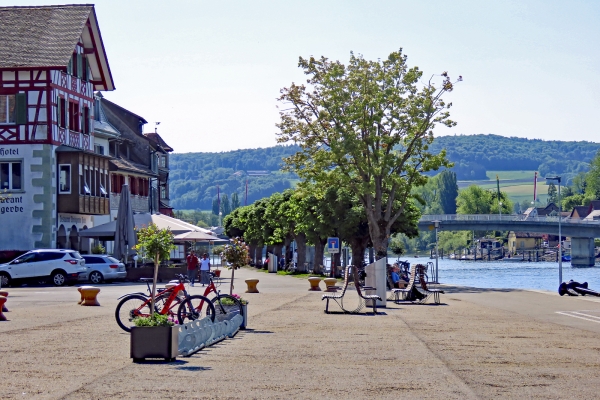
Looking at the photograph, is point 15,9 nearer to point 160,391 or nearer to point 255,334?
point 255,334

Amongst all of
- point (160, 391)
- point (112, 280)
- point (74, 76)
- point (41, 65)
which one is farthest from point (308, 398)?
point (74, 76)

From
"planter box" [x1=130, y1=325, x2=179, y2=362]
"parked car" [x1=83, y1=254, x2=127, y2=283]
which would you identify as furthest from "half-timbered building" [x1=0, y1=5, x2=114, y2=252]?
"planter box" [x1=130, y1=325, x2=179, y2=362]

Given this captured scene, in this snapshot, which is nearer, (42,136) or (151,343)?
(151,343)

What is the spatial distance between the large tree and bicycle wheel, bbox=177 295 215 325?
3177cm

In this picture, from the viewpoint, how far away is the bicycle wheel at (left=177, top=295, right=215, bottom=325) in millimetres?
18828

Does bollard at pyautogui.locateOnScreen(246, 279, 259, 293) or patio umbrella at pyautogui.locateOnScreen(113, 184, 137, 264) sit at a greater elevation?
patio umbrella at pyautogui.locateOnScreen(113, 184, 137, 264)

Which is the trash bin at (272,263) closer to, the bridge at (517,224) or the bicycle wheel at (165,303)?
the bridge at (517,224)

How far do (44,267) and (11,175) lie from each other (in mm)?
9017

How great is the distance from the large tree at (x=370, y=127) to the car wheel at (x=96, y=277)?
39.5 ft

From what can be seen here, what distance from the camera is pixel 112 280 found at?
48.8 meters

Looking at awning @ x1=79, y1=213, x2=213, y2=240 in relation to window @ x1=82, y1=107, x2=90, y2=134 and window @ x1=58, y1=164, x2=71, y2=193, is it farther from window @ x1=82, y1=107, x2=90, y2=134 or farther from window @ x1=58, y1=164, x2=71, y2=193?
window @ x1=82, y1=107, x2=90, y2=134

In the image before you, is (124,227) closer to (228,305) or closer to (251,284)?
(251,284)

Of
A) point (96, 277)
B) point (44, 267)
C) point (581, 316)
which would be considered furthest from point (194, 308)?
point (96, 277)

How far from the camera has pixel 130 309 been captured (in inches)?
781
